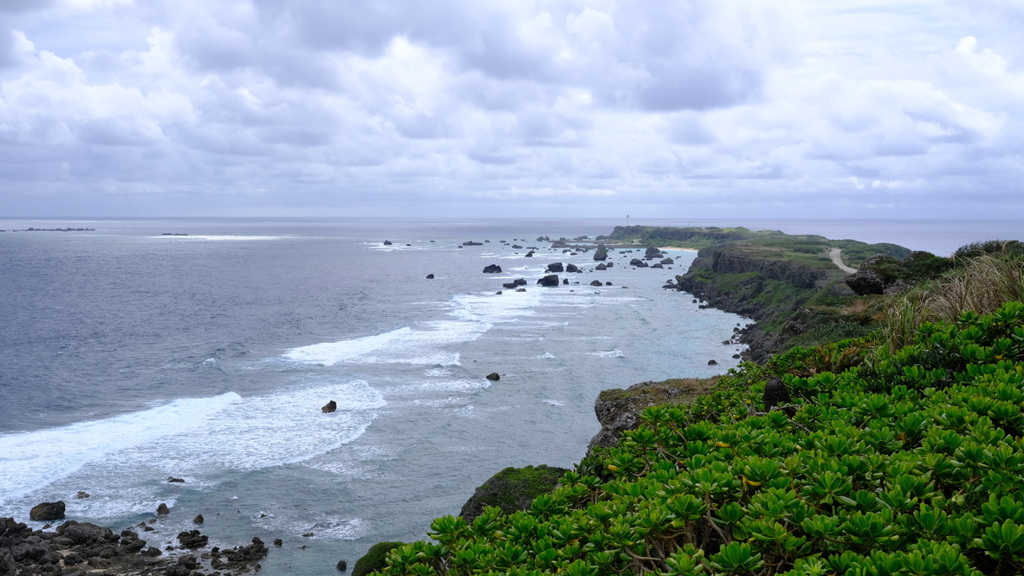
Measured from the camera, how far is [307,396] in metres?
42.7

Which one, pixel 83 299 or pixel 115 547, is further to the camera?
pixel 83 299

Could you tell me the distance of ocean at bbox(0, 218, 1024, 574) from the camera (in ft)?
92.5

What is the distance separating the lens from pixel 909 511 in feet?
15.6

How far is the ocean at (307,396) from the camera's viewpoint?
92.5ft

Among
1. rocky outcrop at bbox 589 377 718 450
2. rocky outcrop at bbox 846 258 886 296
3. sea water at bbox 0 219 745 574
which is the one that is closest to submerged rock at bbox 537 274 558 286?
sea water at bbox 0 219 745 574

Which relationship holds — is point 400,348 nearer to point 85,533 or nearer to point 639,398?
point 85,533

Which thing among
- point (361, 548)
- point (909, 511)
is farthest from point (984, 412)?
point (361, 548)

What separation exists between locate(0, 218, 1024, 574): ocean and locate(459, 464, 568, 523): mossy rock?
4.87 meters

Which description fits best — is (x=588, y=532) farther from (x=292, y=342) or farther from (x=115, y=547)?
(x=292, y=342)

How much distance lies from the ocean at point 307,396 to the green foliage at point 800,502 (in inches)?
779

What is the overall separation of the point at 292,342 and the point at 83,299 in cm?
4467

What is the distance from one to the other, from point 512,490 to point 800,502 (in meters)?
17.6

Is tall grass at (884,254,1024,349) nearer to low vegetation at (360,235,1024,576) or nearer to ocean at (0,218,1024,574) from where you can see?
low vegetation at (360,235,1024,576)

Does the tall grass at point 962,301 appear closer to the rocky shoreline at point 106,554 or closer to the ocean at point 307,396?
the ocean at point 307,396
